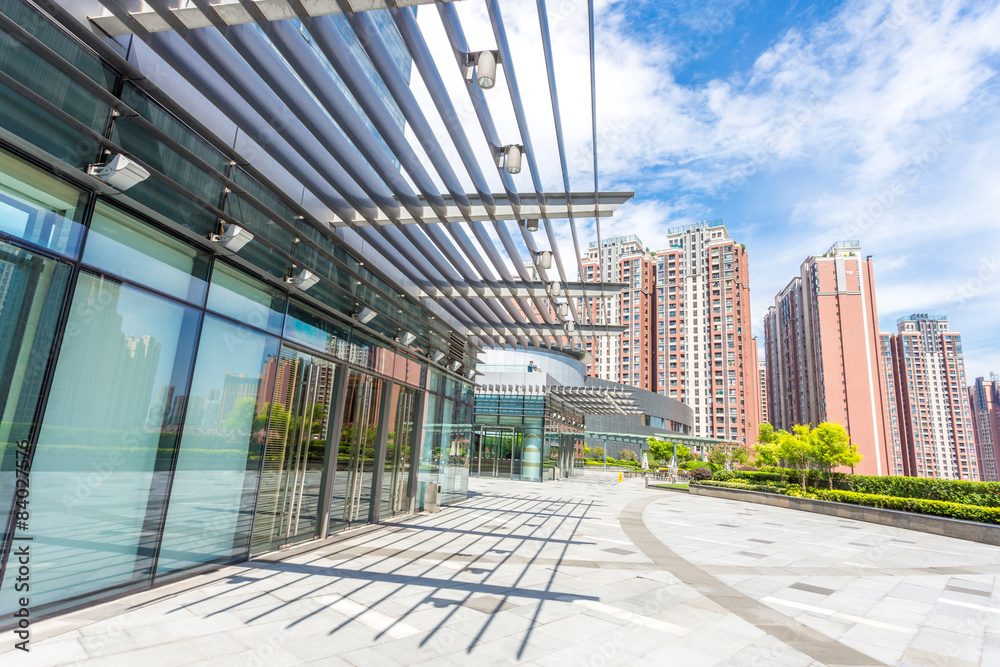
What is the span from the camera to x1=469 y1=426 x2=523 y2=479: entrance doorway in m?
32.2

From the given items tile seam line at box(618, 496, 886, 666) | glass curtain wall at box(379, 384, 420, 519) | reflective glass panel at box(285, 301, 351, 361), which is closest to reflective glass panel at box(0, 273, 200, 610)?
reflective glass panel at box(285, 301, 351, 361)

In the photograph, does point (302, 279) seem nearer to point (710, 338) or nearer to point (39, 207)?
point (39, 207)

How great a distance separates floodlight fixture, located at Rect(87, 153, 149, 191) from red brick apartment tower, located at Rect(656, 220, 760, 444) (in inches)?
4606

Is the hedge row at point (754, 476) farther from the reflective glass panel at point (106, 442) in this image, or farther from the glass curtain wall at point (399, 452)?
the reflective glass panel at point (106, 442)

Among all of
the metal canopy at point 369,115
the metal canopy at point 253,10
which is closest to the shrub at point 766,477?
the metal canopy at point 369,115

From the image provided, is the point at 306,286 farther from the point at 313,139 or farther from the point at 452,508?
the point at 452,508

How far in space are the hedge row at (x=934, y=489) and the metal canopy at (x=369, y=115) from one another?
19.6 meters

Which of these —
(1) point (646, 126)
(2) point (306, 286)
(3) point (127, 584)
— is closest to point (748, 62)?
(1) point (646, 126)

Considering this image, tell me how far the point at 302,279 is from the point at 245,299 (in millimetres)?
985

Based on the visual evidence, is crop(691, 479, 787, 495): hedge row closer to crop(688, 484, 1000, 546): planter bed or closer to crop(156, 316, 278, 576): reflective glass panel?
crop(688, 484, 1000, 546): planter bed

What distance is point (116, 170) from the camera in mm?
5031

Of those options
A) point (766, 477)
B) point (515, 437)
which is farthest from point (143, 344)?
point (766, 477)

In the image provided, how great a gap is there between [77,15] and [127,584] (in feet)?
19.7

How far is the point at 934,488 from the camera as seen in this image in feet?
65.2
